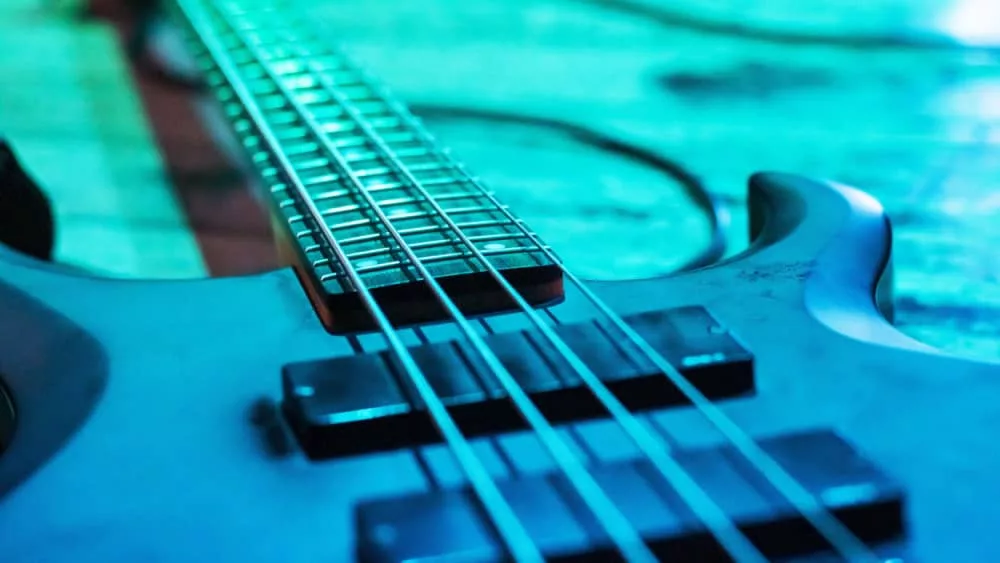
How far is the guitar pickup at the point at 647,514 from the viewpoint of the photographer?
12.4 inches

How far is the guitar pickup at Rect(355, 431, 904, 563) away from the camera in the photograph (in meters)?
0.31

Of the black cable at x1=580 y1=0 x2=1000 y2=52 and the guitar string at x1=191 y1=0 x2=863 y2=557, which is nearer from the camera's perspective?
the guitar string at x1=191 y1=0 x2=863 y2=557

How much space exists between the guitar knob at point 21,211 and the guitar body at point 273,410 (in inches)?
4.9

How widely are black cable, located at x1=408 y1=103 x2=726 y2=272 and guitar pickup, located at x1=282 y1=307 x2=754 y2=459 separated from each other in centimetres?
27

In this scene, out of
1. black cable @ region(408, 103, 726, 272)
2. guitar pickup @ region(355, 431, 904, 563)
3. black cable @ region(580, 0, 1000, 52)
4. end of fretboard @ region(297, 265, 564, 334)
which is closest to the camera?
guitar pickup @ region(355, 431, 904, 563)

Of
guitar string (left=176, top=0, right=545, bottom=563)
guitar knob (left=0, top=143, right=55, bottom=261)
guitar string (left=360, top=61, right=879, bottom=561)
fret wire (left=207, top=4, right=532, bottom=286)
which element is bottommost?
guitar knob (left=0, top=143, right=55, bottom=261)

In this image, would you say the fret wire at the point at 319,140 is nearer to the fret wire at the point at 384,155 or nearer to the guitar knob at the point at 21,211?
the fret wire at the point at 384,155

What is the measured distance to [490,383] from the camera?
40 centimetres

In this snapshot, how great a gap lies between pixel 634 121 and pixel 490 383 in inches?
24.0

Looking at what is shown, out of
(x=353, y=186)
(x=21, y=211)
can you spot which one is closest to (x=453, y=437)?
(x=353, y=186)

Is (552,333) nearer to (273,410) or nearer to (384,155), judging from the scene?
(273,410)

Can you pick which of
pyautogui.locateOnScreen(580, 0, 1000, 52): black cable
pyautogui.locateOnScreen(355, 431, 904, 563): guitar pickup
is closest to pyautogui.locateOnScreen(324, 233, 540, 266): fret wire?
pyautogui.locateOnScreen(355, 431, 904, 563): guitar pickup

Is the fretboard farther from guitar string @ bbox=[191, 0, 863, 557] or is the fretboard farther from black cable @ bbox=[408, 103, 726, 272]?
black cable @ bbox=[408, 103, 726, 272]

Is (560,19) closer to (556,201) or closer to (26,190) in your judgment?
(556,201)
